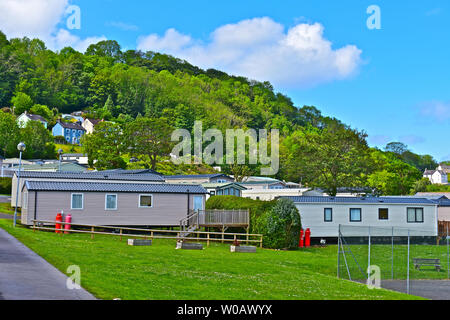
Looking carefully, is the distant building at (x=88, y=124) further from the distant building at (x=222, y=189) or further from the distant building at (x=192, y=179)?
the distant building at (x=222, y=189)

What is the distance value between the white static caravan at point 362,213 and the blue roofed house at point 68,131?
104 metres

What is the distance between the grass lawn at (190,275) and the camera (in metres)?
14.9

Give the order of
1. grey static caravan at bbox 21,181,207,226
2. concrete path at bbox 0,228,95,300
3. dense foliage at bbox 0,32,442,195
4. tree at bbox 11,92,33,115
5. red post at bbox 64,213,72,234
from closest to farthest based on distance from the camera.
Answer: concrete path at bbox 0,228,95,300
red post at bbox 64,213,72,234
grey static caravan at bbox 21,181,207,226
dense foliage at bbox 0,32,442,195
tree at bbox 11,92,33,115

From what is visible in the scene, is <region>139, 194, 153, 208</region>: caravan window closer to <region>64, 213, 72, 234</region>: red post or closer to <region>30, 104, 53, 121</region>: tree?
<region>64, 213, 72, 234</region>: red post

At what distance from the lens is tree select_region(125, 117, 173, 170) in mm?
88438

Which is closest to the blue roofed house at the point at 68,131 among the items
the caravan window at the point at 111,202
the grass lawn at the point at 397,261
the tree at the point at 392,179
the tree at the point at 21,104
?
the tree at the point at 21,104

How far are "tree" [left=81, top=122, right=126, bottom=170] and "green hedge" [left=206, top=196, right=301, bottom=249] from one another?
49443mm

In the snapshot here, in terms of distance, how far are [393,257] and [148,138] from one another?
213ft

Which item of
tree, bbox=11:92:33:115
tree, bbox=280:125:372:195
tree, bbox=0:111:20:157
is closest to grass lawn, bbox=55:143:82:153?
tree, bbox=0:111:20:157

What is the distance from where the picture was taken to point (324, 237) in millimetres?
41812

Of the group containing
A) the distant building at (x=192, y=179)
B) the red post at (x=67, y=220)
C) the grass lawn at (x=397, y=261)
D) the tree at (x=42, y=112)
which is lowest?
the grass lawn at (x=397, y=261)

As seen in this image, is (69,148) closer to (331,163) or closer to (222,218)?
(331,163)

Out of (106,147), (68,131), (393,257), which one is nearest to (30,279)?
(393,257)
